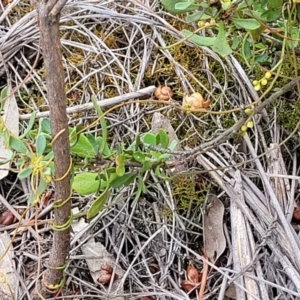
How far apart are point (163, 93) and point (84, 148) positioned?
1.24 feet

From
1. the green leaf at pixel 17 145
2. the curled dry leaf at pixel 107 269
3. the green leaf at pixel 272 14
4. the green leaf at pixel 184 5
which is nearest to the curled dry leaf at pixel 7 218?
the curled dry leaf at pixel 107 269

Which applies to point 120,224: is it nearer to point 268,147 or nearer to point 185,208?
point 185,208

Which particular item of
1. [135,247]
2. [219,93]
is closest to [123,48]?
[219,93]

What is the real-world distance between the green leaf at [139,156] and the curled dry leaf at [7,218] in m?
0.36

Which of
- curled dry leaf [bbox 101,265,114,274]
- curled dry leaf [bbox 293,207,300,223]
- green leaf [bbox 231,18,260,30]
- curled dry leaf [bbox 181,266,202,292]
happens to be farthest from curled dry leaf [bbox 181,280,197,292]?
green leaf [bbox 231,18,260,30]

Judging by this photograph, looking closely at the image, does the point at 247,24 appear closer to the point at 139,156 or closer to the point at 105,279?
the point at 139,156

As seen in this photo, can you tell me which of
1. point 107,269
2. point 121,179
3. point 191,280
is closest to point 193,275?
point 191,280

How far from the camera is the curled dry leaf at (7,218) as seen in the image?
119cm

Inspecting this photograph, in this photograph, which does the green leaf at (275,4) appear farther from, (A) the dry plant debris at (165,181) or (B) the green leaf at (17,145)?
(B) the green leaf at (17,145)

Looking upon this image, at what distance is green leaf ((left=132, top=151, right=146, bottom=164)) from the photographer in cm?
99

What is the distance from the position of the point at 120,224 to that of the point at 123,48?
46cm

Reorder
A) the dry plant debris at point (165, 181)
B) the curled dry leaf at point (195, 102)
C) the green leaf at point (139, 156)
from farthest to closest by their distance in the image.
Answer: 1. the curled dry leaf at point (195, 102)
2. the dry plant debris at point (165, 181)
3. the green leaf at point (139, 156)

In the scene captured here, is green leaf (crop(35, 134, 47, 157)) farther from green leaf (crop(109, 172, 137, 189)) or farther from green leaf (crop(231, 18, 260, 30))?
green leaf (crop(231, 18, 260, 30))

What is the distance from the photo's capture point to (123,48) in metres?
1.36
